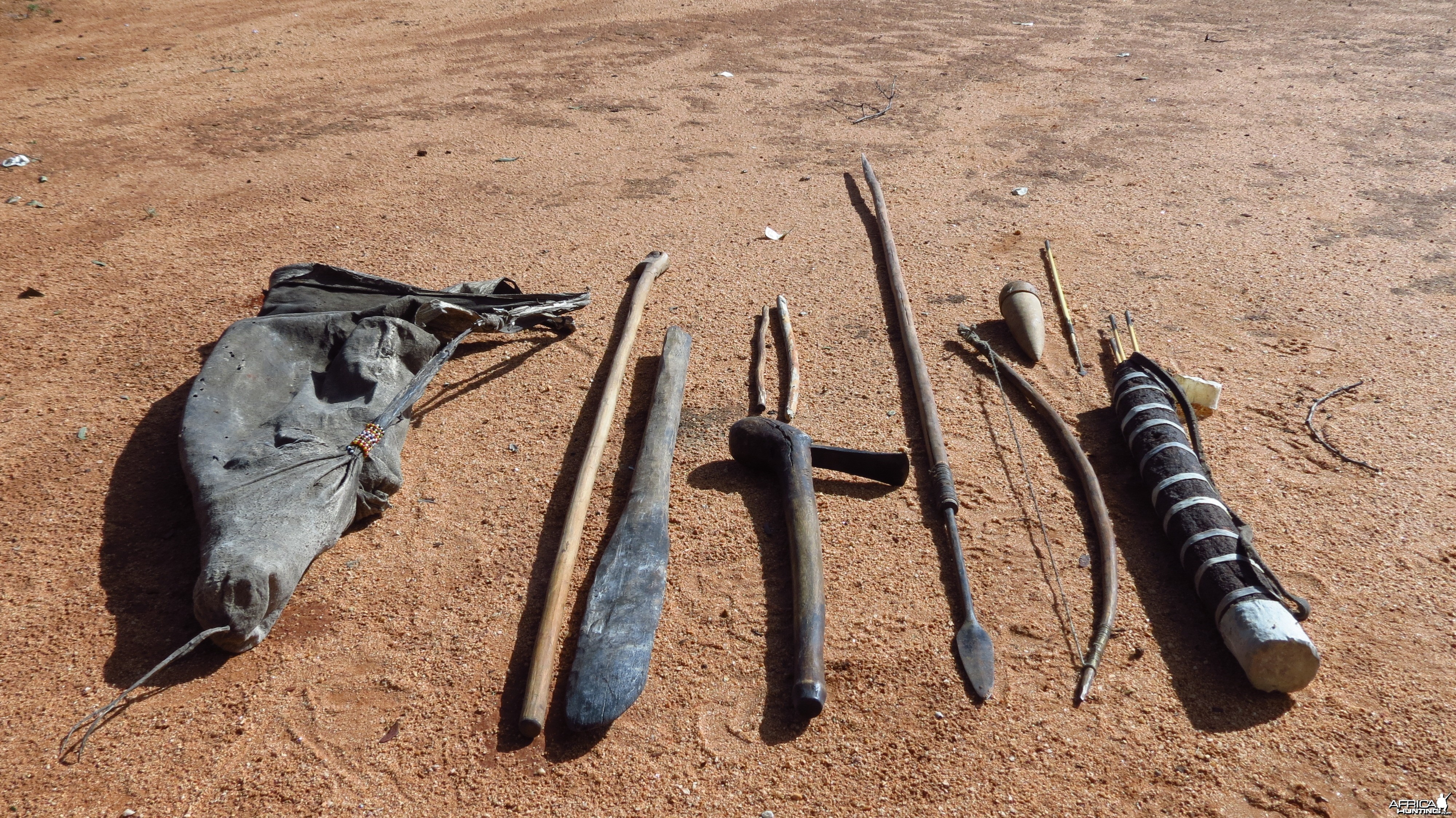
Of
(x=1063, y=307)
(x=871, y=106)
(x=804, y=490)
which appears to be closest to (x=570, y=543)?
(x=804, y=490)

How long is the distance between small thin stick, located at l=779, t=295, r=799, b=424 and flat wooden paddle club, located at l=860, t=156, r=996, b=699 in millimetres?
559

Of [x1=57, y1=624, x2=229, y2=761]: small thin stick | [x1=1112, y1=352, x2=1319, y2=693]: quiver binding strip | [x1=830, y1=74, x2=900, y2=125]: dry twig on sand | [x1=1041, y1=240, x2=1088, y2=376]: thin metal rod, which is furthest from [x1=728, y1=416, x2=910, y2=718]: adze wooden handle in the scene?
[x1=830, y1=74, x2=900, y2=125]: dry twig on sand

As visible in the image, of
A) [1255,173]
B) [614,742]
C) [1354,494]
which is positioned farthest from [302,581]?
[1255,173]

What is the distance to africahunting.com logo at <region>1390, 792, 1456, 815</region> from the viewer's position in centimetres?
233

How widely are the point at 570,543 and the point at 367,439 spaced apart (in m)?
0.90

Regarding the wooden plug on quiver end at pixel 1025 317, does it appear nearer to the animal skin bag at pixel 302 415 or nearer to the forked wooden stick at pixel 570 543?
the forked wooden stick at pixel 570 543

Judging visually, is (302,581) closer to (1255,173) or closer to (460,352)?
(460,352)

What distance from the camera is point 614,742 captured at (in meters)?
2.49

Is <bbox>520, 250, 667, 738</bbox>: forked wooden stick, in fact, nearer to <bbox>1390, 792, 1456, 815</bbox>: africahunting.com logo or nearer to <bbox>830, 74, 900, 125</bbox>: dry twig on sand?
<bbox>1390, 792, 1456, 815</bbox>: africahunting.com logo

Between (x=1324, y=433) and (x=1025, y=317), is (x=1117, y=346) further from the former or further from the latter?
(x=1324, y=433)

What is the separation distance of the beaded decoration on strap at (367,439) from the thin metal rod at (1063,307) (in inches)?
128

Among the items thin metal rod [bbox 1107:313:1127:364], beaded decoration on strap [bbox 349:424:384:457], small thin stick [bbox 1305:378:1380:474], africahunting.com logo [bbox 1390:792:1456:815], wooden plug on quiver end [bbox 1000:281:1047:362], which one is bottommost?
africahunting.com logo [bbox 1390:792:1456:815]

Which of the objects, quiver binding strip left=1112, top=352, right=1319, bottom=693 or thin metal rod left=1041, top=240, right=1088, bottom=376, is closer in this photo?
quiver binding strip left=1112, top=352, right=1319, bottom=693

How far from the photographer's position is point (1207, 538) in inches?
114
